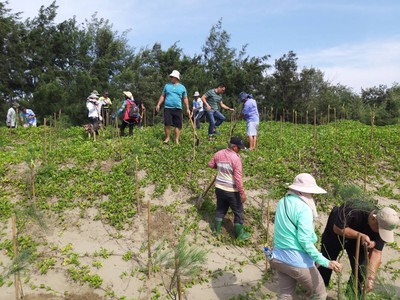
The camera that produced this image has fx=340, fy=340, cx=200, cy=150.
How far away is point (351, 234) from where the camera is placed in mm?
3432

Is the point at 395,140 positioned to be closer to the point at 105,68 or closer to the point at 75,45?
the point at 105,68

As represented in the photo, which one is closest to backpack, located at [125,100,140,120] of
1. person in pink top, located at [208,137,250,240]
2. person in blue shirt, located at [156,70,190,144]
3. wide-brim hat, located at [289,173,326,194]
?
person in blue shirt, located at [156,70,190,144]

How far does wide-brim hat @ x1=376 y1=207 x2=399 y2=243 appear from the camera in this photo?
10.1 feet

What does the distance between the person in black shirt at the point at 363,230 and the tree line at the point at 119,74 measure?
1853 cm

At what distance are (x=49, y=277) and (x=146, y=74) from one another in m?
24.3

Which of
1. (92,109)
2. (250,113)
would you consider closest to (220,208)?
(250,113)

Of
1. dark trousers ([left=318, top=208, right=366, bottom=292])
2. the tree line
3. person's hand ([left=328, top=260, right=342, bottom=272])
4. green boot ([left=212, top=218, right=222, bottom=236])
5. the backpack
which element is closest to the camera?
person's hand ([left=328, top=260, right=342, bottom=272])

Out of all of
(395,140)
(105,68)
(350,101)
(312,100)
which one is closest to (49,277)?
(395,140)

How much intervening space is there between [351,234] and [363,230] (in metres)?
0.16

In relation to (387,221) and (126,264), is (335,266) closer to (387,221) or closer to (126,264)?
(387,221)

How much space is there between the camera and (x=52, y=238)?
523cm

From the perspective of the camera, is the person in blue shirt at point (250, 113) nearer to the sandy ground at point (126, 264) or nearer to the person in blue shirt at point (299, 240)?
the sandy ground at point (126, 264)

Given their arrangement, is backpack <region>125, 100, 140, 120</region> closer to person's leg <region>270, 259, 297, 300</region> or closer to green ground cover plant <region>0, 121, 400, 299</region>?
green ground cover plant <region>0, 121, 400, 299</region>

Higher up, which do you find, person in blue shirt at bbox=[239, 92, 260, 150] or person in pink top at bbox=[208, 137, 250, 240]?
person in blue shirt at bbox=[239, 92, 260, 150]
